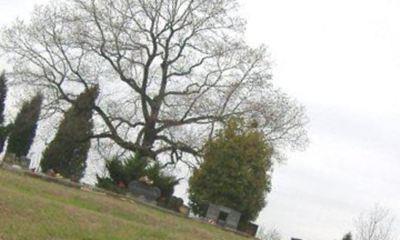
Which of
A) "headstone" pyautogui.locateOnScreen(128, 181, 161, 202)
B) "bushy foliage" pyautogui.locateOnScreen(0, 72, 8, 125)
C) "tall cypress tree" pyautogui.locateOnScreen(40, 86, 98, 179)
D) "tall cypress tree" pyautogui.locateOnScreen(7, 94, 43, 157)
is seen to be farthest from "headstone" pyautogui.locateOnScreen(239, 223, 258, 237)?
"bushy foliage" pyautogui.locateOnScreen(0, 72, 8, 125)

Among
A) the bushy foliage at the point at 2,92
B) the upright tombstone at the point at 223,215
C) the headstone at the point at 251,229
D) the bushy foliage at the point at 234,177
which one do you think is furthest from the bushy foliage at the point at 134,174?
the bushy foliage at the point at 2,92

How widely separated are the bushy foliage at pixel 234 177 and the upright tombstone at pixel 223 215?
87 centimetres

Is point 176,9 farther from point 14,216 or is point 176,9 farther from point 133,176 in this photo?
point 14,216

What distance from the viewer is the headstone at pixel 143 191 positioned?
29016 mm

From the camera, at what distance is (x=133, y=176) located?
31.5 metres

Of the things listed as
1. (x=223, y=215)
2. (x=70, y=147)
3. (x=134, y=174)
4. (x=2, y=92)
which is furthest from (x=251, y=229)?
(x=2, y=92)

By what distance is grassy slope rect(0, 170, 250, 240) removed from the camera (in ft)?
43.7

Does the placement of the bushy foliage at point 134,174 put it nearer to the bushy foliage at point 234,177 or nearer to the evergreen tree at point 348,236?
the bushy foliage at point 234,177

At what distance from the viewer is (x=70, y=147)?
33.6m

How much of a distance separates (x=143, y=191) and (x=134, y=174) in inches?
90.7

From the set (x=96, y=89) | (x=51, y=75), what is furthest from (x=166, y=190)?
(x=51, y=75)

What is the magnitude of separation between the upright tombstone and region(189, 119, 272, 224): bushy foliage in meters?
0.87

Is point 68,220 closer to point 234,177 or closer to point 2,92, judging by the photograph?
point 234,177

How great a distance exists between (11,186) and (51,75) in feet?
70.4
